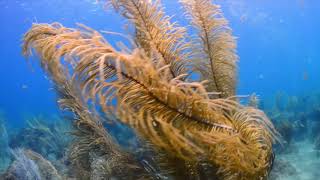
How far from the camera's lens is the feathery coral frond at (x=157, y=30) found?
3889 mm

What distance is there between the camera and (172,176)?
4.12 metres

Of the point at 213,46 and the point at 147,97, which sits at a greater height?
the point at 213,46

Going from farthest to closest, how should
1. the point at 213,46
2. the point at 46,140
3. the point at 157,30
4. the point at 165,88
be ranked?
the point at 46,140 < the point at 213,46 < the point at 157,30 < the point at 165,88

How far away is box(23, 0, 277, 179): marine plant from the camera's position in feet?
8.99

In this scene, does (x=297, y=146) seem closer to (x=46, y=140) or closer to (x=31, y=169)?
(x=31, y=169)

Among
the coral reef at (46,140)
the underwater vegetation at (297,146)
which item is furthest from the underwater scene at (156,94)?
the coral reef at (46,140)

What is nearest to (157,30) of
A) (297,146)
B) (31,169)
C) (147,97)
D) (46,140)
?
(147,97)

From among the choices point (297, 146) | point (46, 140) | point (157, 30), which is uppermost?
point (157, 30)

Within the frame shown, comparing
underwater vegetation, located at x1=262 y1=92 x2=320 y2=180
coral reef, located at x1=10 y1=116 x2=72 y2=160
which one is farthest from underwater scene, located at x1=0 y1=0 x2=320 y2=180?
coral reef, located at x1=10 y1=116 x2=72 y2=160

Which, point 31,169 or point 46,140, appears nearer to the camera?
point 31,169

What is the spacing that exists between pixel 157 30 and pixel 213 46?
817 mm

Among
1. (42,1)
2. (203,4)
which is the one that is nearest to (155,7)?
(203,4)

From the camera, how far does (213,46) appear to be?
4.37 meters

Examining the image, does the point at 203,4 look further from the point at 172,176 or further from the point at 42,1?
the point at 42,1
